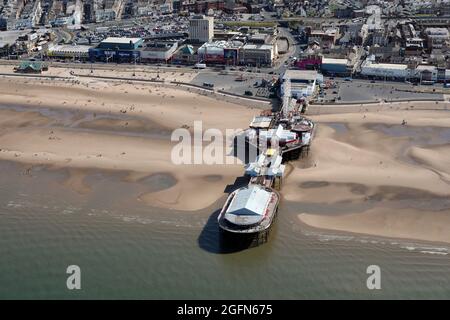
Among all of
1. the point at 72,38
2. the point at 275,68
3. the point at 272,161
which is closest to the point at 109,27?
the point at 72,38

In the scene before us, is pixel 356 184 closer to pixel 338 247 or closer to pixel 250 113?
pixel 338 247

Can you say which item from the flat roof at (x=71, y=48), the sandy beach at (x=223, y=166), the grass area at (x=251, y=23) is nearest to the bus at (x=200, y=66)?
the sandy beach at (x=223, y=166)

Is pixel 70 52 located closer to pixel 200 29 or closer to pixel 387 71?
pixel 200 29

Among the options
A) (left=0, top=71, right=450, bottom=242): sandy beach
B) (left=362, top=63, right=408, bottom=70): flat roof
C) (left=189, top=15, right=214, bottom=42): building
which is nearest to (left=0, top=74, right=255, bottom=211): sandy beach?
(left=0, top=71, right=450, bottom=242): sandy beach

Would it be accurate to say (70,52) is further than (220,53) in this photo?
Yes

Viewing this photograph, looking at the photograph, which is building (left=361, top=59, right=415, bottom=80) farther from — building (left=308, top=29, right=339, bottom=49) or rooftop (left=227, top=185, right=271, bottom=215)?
rooftop (left=227, top=185, right=271, bottom=215)

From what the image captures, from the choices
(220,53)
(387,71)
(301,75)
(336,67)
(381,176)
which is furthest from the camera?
(220,53)

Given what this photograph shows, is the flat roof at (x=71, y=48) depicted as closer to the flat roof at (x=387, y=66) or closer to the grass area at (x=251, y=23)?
the grass area at (x=251, y=23)

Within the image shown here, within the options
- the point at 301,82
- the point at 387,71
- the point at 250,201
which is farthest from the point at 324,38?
the point at 250,201
